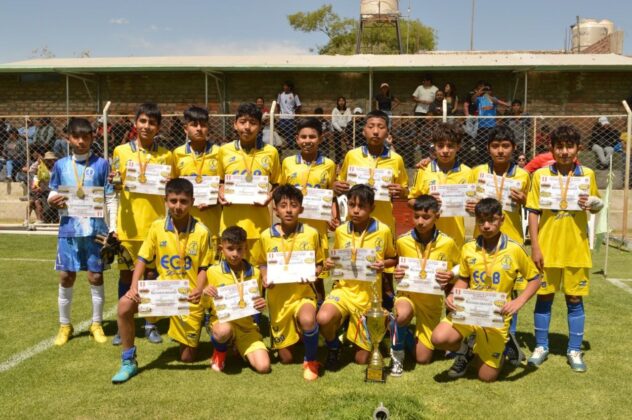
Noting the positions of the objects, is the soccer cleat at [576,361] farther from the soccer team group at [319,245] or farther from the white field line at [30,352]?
the white field line at [30,352]

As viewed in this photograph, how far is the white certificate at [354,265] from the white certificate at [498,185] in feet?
3.87

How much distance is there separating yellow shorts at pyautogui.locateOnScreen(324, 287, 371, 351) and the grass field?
0.23m

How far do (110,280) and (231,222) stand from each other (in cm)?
353

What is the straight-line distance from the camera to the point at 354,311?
4984 mm

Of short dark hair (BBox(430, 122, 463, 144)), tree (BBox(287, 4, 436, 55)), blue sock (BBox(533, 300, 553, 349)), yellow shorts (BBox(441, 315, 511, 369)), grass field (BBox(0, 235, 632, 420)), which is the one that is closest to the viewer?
grass field (BBox(0, 235, 632, 420))

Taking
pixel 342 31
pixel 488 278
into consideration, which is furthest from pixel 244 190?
pixel 342 31

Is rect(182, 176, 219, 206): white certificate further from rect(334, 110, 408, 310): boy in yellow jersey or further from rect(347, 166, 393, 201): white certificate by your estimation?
rect(347, 166, 393, 201): white certificate

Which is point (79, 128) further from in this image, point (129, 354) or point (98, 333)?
point (129, 354)

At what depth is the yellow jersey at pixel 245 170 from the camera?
5.65m

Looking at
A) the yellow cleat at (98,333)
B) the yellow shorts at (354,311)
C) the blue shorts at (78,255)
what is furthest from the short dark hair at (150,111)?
the yellow shorts at (354,311)

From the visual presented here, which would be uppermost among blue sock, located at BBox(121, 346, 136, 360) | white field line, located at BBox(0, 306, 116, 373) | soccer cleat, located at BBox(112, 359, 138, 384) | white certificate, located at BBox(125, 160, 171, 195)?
white certificate, located at BBox(125, 160, 171, 195)

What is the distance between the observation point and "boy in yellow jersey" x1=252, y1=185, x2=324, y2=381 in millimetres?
4945

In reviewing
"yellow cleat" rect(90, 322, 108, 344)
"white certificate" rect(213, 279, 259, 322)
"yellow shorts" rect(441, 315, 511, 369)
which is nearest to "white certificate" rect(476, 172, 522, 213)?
"yellow shorts" rect(441, 315, 511, 369)

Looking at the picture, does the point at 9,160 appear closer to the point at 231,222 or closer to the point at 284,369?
the point at 231,222
